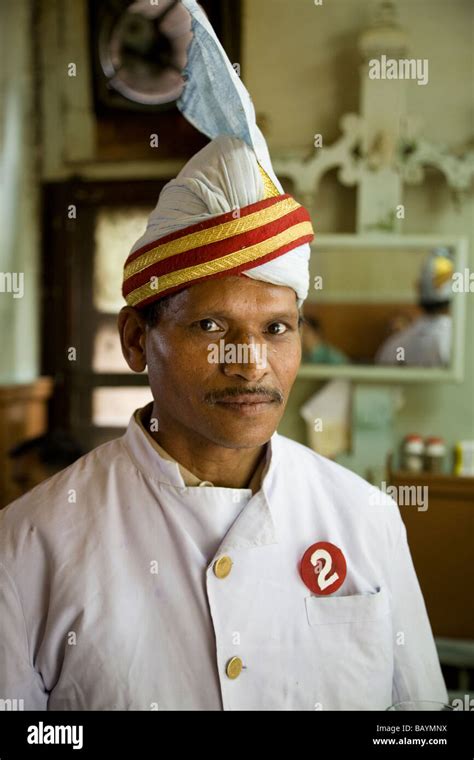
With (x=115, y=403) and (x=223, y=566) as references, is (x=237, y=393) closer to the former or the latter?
(x=223, y=566)

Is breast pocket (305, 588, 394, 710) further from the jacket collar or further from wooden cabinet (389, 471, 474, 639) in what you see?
wooden cabinet (389, 471, 474, 639)

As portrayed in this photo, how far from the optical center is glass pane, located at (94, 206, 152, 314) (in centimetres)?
279

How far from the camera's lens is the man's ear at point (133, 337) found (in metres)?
0.82

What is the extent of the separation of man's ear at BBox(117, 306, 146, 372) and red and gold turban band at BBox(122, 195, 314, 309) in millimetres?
71

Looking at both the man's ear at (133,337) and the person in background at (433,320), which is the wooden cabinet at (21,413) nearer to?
the person in background at (433,320)

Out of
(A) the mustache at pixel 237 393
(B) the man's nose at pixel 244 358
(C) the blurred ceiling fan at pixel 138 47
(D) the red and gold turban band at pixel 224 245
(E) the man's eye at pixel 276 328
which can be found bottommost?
(A) the mustache at pixel 237 393

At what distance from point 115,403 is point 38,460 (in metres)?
0.70

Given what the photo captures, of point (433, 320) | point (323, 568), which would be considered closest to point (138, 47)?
point (433, 320)

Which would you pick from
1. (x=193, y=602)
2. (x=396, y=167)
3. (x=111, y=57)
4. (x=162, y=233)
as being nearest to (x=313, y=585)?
(x=193, y=602)

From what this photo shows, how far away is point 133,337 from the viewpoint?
83 cm

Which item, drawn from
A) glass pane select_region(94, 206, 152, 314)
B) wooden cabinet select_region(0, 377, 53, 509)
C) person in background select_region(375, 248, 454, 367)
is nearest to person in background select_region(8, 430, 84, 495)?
wooden cabinet select_region(0, 377, 53, 509)

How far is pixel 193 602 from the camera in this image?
0.75 metres

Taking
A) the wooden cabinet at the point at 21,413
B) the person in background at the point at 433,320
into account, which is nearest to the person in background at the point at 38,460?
the wooden cabinet at the point at 21,413

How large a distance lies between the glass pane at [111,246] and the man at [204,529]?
2019 millimetres
